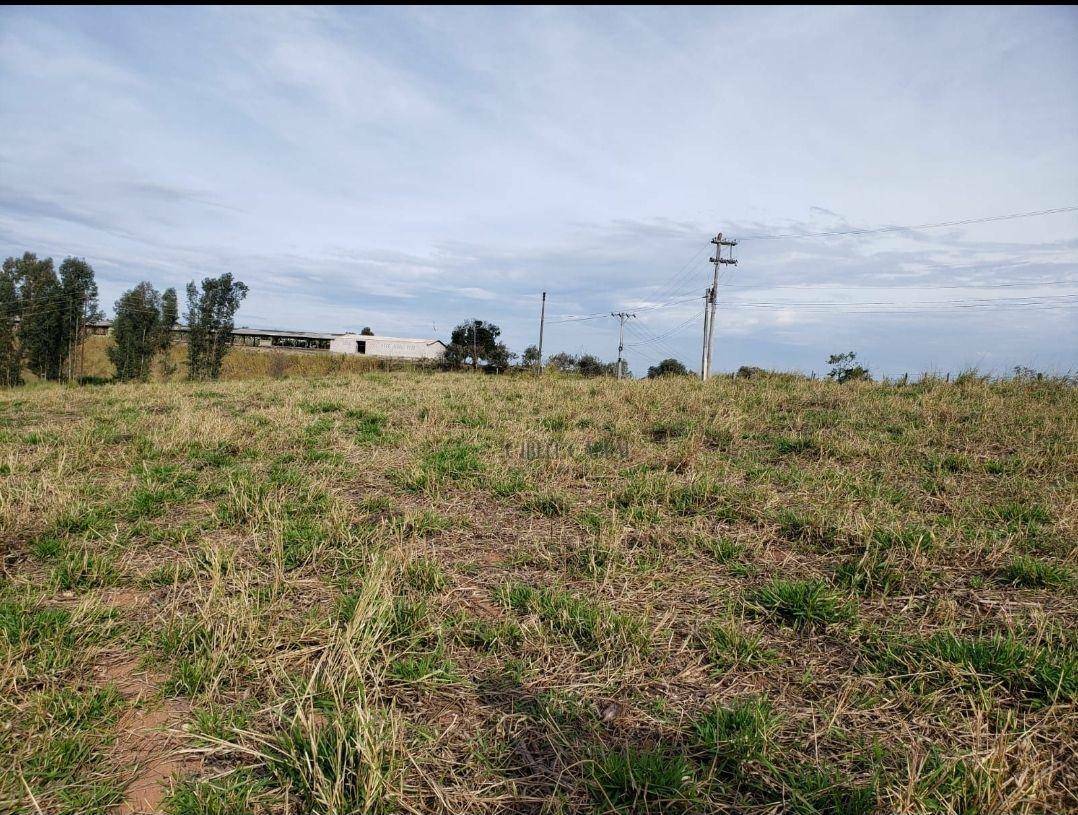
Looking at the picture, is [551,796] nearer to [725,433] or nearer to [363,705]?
[363,705]

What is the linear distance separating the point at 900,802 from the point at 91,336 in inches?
3082

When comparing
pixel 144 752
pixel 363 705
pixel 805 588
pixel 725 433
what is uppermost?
pixel 725 433

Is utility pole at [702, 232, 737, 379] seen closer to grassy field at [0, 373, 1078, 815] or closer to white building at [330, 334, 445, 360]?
grassy field at [0, 373, 1078, 815]

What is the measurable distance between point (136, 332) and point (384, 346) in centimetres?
4772

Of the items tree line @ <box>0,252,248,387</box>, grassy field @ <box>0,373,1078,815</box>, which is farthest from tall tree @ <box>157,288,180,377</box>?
grassy field @ <box>0,373,1078,815</box>

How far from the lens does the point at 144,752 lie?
2.39 m

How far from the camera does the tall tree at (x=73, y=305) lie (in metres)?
46.2

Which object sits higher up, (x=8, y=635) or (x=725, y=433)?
(x=725, y=433)

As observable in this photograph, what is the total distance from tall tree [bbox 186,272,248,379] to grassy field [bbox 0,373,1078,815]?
4531 cm

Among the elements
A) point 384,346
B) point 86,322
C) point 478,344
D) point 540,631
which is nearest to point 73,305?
point 86,322

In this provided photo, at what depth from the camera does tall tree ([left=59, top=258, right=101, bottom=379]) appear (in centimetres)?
4616

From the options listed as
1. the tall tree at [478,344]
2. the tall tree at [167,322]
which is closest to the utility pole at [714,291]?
the tall tree at [478,344]

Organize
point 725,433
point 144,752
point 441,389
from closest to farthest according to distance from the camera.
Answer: point 144,752
point 725,433
point 441,389

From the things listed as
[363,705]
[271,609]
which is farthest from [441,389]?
[363,705]
